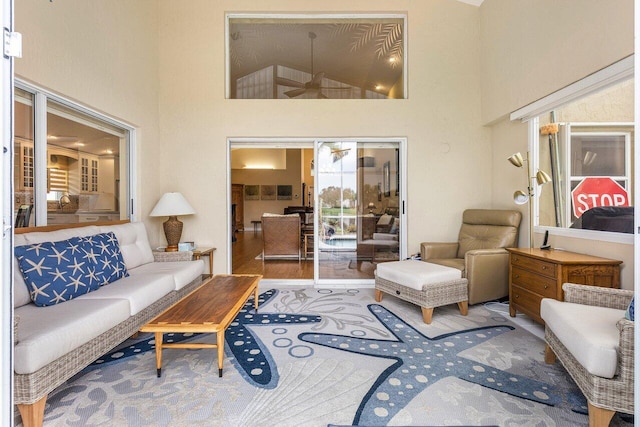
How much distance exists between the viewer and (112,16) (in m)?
3.31

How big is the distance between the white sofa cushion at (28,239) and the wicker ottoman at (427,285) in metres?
2.93

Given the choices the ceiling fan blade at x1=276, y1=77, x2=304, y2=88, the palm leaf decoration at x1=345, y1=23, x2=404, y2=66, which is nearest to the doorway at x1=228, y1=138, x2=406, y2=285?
the ceiling fan blade at x1=276, y1=77, x2=304, y2=88

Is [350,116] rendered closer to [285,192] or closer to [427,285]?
[427,285]

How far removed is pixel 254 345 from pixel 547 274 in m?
2.49

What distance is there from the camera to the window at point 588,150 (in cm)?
261

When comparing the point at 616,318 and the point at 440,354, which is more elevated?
the point at 616,318

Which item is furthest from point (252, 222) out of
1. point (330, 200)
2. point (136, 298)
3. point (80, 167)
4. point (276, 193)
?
point (136, 298)

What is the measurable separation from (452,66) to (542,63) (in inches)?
52.0

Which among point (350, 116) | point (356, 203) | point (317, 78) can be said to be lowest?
point (356, 203)

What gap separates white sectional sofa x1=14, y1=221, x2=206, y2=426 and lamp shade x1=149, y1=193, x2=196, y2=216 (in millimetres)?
564

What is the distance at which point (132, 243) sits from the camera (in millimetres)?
3363

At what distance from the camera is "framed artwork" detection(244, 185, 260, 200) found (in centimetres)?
1224

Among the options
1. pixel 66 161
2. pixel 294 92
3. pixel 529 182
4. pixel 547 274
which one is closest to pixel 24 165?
pixel 66 161

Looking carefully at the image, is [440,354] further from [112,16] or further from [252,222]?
[252,222]
